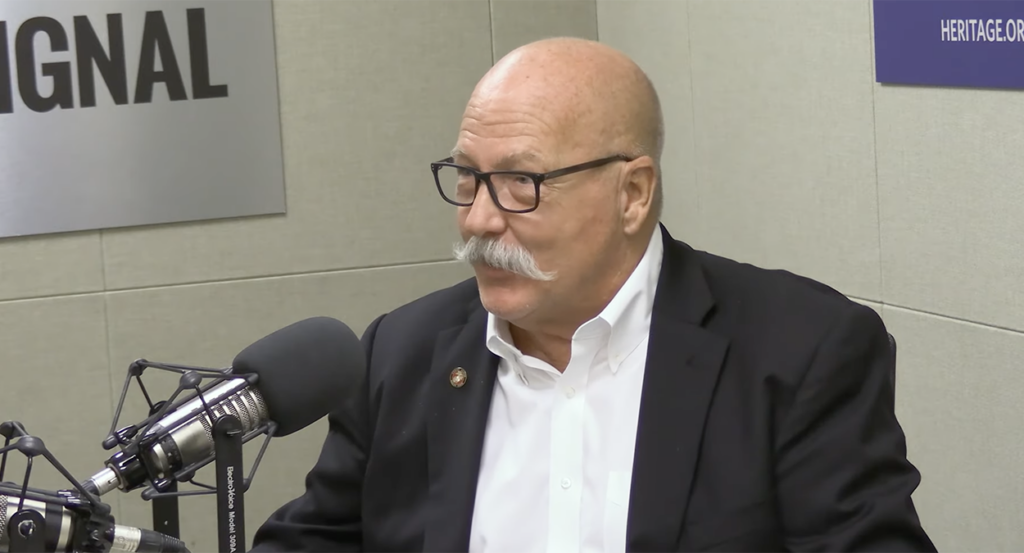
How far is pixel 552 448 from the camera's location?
2.03 metres

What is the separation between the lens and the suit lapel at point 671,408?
1888mm

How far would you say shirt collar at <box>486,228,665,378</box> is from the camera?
2.05 metres

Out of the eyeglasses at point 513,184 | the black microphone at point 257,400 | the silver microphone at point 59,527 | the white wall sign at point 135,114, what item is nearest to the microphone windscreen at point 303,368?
the black microphone at point 257,400

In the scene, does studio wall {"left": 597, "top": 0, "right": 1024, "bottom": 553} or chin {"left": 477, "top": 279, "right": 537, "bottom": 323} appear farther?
studio wall {"left": 597, "top": 0, "right": 1024, "bottom": 553}

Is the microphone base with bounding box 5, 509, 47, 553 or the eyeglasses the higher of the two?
the eyeglasses

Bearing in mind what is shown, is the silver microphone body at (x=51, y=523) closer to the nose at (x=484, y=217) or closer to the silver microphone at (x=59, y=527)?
the silver microphone at (x=59, y=527)

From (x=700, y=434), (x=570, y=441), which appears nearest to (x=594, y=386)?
(x=570, y=441)

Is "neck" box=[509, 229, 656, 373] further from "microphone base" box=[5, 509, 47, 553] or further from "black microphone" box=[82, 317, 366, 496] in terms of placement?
"microphone base" box=[5, 509, 47, 553]

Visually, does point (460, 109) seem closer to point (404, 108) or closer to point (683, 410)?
point (404, 108)

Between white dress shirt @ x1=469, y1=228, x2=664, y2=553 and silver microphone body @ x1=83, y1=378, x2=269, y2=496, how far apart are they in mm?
596

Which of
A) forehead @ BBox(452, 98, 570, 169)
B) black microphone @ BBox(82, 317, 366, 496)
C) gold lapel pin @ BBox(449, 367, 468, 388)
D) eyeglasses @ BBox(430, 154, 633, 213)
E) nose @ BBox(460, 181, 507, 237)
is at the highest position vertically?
forehead @ BBox(452, 98, 570, 169)

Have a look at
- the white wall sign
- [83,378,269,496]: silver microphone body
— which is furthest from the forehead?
the white wall sign

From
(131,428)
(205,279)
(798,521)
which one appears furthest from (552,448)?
(205,279)

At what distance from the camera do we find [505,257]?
6.48ft
